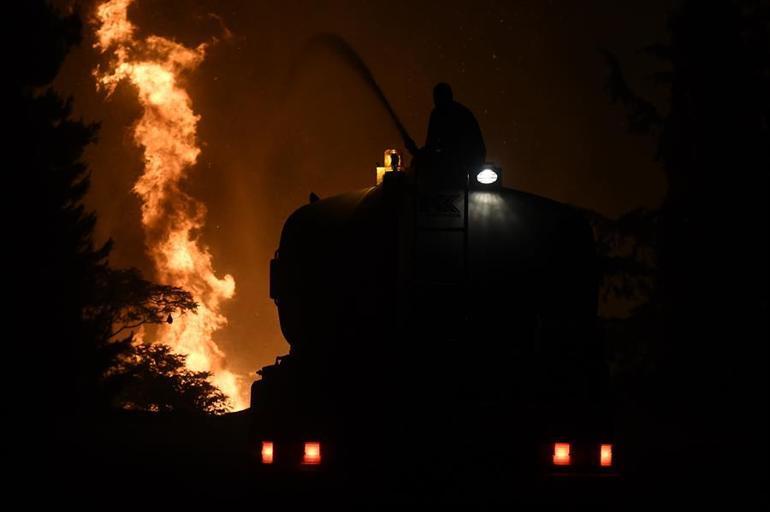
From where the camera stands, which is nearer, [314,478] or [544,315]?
[314,478]

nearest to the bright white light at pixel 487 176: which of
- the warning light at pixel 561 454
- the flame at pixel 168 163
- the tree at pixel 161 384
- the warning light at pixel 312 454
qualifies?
the warning light at pixel 561 454

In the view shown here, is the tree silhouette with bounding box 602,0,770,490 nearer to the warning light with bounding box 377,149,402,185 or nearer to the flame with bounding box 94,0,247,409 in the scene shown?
the warning light with bounding box 377,149,402,185

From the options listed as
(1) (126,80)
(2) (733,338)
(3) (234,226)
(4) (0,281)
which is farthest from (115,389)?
(3) (234,226)

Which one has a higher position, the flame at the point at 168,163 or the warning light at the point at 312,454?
the flame at the point at 168,163

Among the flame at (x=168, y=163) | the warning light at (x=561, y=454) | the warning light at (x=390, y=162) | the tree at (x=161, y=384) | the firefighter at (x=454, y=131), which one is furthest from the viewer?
the flame at (x=168, y=163)

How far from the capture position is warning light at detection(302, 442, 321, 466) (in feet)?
21.3

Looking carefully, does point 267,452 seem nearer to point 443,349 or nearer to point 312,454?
point 312,454

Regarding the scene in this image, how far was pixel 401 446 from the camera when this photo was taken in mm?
6375

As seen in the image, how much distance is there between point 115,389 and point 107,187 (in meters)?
49.9

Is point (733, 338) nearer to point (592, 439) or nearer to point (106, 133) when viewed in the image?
point (592, 439)

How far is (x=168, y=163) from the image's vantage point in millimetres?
86562

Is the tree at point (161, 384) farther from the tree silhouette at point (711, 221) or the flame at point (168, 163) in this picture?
the flame at point (168, 163)

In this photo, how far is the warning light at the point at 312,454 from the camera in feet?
21.3

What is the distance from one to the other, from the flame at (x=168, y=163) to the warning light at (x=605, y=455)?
6987 centimetres
